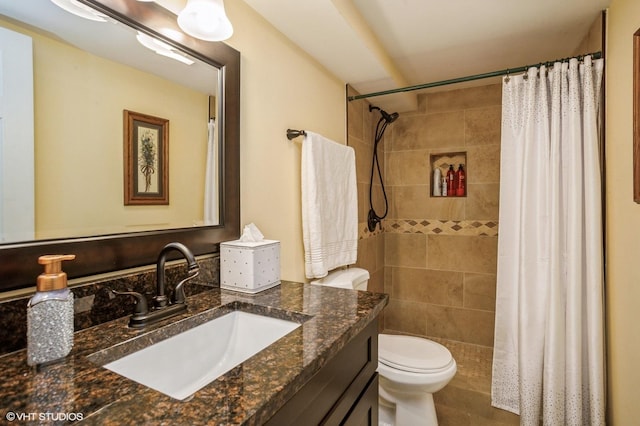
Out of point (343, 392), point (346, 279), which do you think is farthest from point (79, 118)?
point (346, 279)

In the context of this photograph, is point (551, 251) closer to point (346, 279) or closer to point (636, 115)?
point (636, 115)

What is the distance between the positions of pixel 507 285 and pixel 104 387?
76.5 inches

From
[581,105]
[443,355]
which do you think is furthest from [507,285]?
[581,105]

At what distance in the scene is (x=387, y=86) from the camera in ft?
7.62

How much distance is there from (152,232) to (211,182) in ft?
0.97

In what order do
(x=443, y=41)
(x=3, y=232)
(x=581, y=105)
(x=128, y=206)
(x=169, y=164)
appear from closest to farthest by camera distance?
(x=3, y=232), (x=128, y=206), (x=169, y=164), (x=581, y=105), (x=443, y=41)

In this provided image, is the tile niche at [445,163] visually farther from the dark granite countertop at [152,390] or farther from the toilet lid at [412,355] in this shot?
the dark granite countertop at [152,390]

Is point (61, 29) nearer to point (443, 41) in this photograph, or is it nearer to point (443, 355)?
point (443, 41)

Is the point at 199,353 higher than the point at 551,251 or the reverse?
the reverse

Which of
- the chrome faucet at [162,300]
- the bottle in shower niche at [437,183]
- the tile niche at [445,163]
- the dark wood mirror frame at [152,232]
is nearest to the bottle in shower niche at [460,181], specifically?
the tile niche at [445,163]

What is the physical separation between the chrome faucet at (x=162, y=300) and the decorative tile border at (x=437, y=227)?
1.70 metres

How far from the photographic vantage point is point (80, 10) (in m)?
0.84

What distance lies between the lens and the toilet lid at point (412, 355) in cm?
167

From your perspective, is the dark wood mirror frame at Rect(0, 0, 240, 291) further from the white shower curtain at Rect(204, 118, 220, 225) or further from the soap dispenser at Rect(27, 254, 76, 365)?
the soap dispenser at Rect(27, 254, 76, 365)
